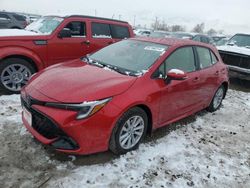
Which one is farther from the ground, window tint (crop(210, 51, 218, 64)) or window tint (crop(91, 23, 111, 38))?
window tint (crop(91, 23, 111, 38))

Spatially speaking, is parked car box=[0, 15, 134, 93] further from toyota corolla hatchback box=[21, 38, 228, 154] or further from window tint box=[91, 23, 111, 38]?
toyota corolla hatchback box=[21, 38, 228, 154]

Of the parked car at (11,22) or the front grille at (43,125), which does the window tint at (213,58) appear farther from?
the parked car at (11,22)

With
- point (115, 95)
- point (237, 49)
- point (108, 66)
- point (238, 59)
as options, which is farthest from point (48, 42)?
point (237, 49)

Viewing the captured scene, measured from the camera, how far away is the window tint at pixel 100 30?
283 inches

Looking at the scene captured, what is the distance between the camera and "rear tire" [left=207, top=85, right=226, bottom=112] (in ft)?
19.8

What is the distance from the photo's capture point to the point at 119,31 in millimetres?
7777

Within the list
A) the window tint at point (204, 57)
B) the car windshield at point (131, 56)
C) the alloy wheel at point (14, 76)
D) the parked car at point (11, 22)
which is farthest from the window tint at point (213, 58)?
the parked car at point (11, 22)

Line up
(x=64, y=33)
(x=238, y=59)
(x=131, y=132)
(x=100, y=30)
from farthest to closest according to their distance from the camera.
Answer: (x=238, y=59)
(x=100, y=30)
(x=64, y=33)
(x=131, y=132)

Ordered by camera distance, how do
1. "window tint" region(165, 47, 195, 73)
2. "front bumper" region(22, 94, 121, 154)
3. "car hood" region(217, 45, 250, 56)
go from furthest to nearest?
"car hood" region(217, 45, 250, 56)
"window tint" region(165, 47, 195, 73)
"front bumper" region(22, 94, 121, 154)

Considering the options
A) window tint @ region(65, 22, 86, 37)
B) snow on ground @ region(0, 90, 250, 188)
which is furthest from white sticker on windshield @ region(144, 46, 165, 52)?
window tint @ region(65, 22, 86, 37)

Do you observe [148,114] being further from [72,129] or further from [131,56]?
[72,129]

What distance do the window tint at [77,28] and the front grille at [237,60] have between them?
5368 millimetres

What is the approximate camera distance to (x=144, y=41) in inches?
191

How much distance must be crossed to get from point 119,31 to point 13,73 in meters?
3.27
